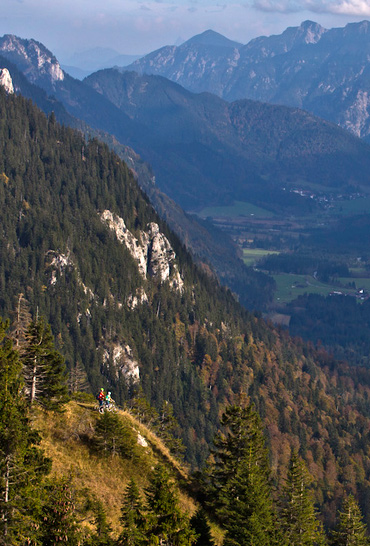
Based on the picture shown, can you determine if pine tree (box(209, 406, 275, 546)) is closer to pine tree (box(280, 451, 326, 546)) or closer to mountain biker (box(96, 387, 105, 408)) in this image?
pine tree (box(280, 451, 326, 546))

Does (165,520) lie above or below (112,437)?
below

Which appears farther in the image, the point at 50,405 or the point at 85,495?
the point at 50,405

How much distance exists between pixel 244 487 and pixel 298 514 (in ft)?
35.1

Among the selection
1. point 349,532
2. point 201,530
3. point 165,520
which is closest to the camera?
point 165,520

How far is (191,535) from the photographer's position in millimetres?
55906

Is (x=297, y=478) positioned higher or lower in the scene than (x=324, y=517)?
higher

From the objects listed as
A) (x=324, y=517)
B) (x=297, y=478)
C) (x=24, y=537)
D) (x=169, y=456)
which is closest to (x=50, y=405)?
(x=169, y=456)

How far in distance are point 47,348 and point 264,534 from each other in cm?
3073

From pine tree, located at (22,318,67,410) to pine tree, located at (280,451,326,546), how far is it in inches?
1104

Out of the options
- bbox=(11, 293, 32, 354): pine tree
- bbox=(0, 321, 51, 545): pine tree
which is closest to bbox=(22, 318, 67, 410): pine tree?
bbox=(11, 293, 32, 354): pine tree

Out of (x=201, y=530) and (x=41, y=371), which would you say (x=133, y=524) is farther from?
(x=41, y=371)

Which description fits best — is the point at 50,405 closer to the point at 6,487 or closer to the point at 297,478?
the point at 6,487

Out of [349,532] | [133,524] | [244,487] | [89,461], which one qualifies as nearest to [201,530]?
[133,524]

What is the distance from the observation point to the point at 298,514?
7306 centimetres
